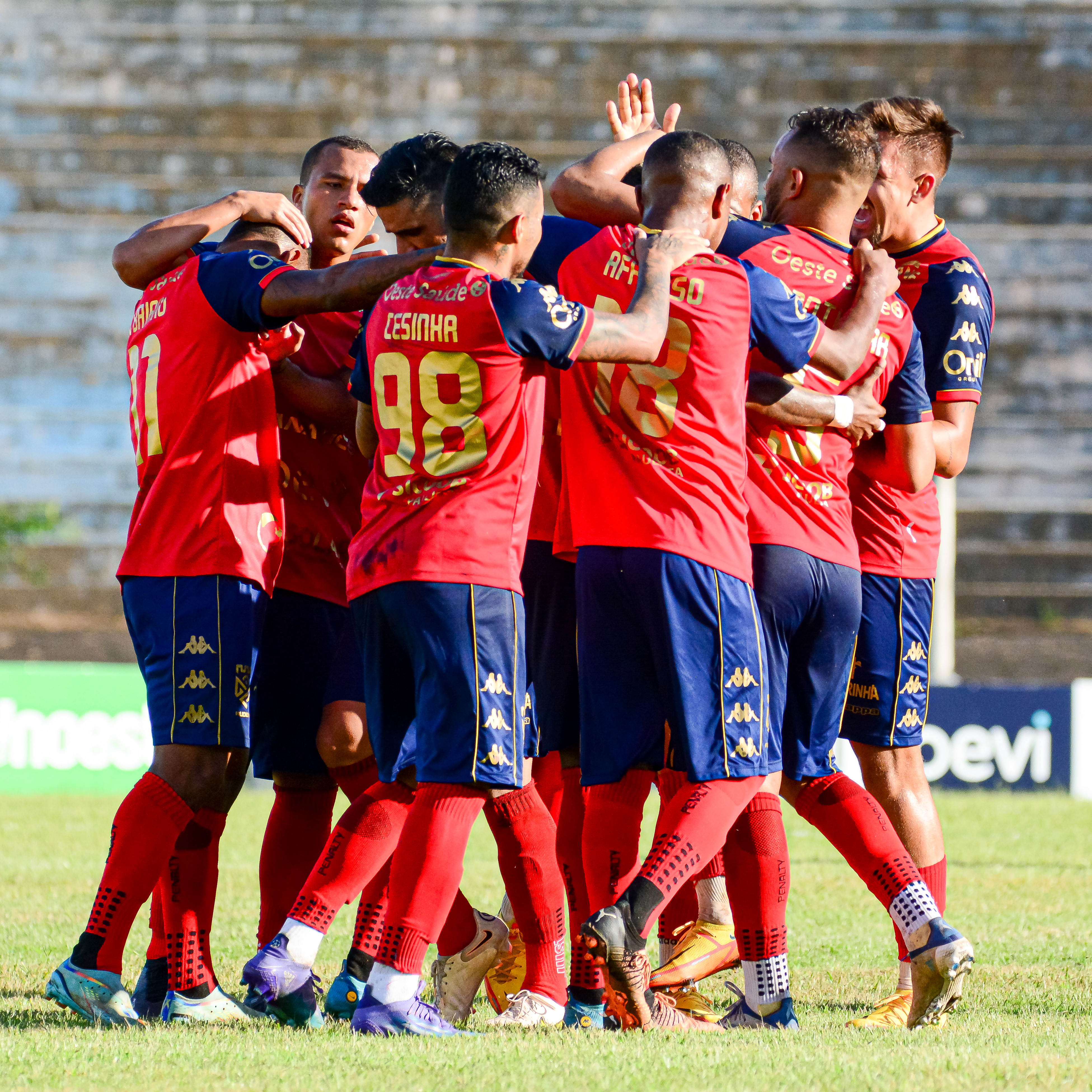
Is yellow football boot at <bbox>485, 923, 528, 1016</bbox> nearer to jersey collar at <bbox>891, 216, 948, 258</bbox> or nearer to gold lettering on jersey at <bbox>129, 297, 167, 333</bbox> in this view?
gold lettering on jersey at <bbox>129, 297, 167, 333</bbox>

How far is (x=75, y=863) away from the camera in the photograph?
8.74 m

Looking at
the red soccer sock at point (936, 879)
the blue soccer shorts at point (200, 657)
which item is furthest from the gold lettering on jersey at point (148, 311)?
the red soccer sock at point (936, 879)

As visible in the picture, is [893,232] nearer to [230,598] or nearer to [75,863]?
[230,598]

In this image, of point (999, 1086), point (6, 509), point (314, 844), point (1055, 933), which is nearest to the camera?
point (999, 1086)

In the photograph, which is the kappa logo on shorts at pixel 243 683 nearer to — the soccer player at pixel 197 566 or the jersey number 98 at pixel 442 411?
the soccer player at pixel 197 566

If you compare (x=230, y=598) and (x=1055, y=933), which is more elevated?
(x=230, y=598)

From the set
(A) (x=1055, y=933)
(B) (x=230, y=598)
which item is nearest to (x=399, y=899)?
(B) (x=230, y=598)

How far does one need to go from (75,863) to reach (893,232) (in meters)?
5.89

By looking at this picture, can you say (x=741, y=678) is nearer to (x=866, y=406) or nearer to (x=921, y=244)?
(x=866, y=406)

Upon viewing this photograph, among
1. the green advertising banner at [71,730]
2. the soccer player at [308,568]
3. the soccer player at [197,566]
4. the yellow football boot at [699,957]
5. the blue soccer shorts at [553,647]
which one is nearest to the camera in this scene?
the soccer player at [197,566]

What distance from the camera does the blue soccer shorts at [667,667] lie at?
4113mm

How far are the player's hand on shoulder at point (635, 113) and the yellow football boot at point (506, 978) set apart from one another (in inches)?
105

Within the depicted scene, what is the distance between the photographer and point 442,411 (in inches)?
161

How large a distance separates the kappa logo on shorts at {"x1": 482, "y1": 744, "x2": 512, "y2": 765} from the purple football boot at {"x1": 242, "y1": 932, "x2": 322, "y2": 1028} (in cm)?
79
